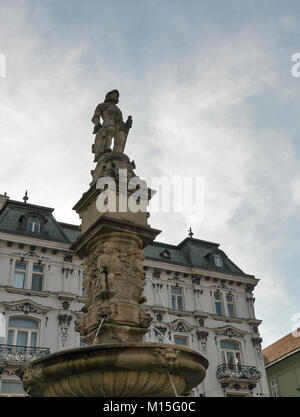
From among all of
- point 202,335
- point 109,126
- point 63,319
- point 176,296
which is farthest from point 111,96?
point 202,335

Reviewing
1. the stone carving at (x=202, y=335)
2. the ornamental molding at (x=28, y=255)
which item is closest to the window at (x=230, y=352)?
the stone carving at (x=202, y=335)

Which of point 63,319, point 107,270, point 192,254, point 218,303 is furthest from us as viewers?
point 192,254

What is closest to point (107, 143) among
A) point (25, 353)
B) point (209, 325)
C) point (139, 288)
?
point (139, 288)

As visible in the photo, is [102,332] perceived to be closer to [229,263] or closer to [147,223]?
[147,223]

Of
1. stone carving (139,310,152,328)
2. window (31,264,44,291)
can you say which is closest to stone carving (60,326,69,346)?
window (31,264,44,291)

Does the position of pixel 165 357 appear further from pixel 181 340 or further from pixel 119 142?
pixel 181 340

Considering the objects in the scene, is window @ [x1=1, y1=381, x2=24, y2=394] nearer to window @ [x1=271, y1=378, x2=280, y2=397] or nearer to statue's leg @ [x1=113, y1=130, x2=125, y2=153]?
statue's leg @ [x1=113, y1=130, x2=125, y2=153]

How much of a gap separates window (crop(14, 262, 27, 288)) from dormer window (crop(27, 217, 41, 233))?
93.5 inches

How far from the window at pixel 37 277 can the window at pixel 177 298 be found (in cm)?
853

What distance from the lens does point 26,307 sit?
23.8m

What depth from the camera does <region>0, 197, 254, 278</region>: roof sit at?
86.3ft

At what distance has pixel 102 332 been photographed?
7.86 m

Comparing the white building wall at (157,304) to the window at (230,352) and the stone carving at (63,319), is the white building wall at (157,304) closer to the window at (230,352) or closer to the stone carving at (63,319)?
the stone carving at (63,319)

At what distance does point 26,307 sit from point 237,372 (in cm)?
1343
